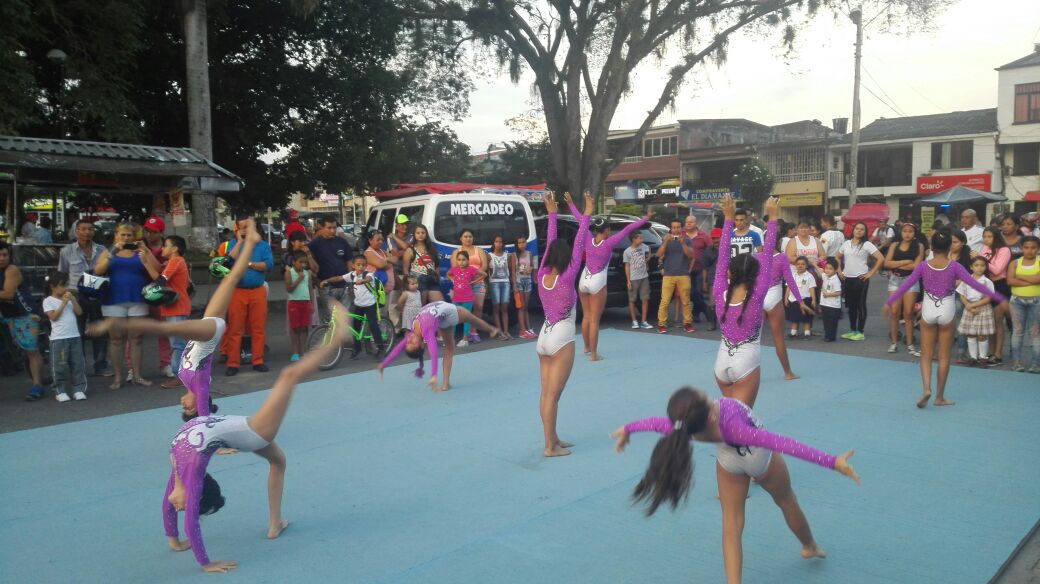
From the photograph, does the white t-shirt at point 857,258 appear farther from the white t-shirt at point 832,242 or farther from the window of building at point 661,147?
the window of building at point 661,147

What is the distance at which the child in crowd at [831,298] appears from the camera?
10.6m

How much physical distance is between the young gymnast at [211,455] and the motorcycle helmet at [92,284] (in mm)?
4759

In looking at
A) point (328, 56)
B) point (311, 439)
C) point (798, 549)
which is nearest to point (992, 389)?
point (798, 549)

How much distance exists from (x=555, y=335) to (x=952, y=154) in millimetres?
36879

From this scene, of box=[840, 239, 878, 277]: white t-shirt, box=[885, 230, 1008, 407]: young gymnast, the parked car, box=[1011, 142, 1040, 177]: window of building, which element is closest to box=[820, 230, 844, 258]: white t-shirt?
box=[840, 239, 878, 277]: white t-shirt

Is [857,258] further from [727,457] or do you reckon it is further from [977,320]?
[727,457]

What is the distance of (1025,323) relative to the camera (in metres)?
8.71

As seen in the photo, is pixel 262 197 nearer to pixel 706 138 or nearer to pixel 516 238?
pixel 516 238

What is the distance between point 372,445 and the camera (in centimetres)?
619

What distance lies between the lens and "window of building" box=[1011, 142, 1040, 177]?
3403cm

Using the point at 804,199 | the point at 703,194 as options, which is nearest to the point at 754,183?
the point at 703,194

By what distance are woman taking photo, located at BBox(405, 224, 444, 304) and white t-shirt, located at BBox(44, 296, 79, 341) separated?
407 cm

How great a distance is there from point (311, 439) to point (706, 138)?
4266 centimetres

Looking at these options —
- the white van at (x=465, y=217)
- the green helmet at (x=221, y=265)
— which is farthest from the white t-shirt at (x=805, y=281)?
the green helmet at (x=221, y=265)
